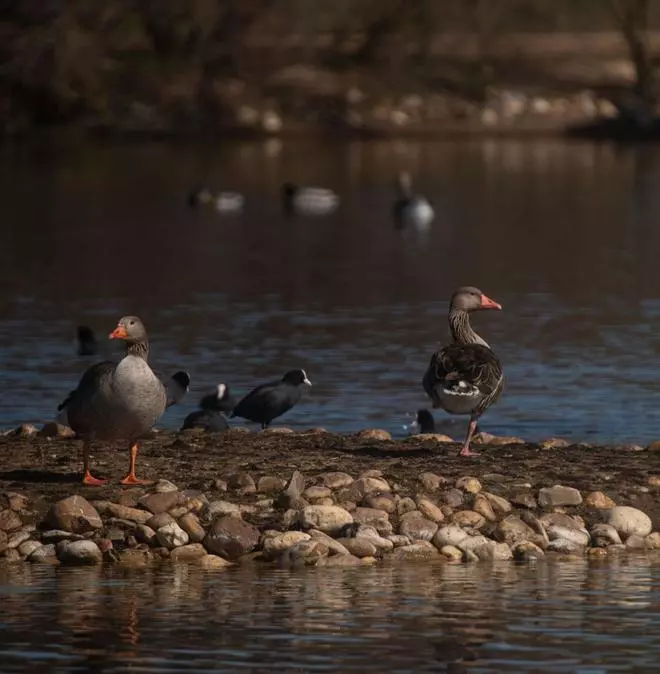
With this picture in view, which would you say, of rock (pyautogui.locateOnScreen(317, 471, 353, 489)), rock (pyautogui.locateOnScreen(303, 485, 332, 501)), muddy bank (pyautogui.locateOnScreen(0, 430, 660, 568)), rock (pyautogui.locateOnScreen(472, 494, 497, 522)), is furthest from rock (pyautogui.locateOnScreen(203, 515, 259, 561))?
rock (pyautogui.locateOnScreen(472, 494, 497, 522))

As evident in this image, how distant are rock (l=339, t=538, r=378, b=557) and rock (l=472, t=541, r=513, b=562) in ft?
2.22

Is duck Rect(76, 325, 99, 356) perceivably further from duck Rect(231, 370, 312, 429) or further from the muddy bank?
the muddy bank

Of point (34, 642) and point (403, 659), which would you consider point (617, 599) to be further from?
point (34, 642)

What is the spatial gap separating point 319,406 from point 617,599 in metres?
8.49

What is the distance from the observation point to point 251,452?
16078 millimetres

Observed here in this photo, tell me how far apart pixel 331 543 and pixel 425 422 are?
17.7 feet

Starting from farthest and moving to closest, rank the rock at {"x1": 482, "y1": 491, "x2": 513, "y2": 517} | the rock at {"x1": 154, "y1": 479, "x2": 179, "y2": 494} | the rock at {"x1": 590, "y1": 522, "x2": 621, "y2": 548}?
the rock at {"x1": 154, "y1": 479, "x2": 179, "y2": 494}
the rock at {"x1": 482, "y1": 491, "x2": 513, "y2": 517}
the rock at {"x1": 590, "y1": 522, "x2": 621, "y2": 548}

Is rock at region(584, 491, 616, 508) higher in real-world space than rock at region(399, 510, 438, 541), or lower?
higher

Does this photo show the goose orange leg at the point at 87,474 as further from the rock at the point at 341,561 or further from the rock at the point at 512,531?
the rock at the point at 512,531

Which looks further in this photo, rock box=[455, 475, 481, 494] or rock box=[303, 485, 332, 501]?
rock box=[455, 475, 481, 494]

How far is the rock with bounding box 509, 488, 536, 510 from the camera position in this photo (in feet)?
47.9

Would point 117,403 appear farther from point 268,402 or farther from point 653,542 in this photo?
point 268,402

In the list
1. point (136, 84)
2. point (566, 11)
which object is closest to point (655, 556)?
point (136, 84)

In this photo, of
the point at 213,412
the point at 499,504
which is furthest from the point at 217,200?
the point at 499,504
